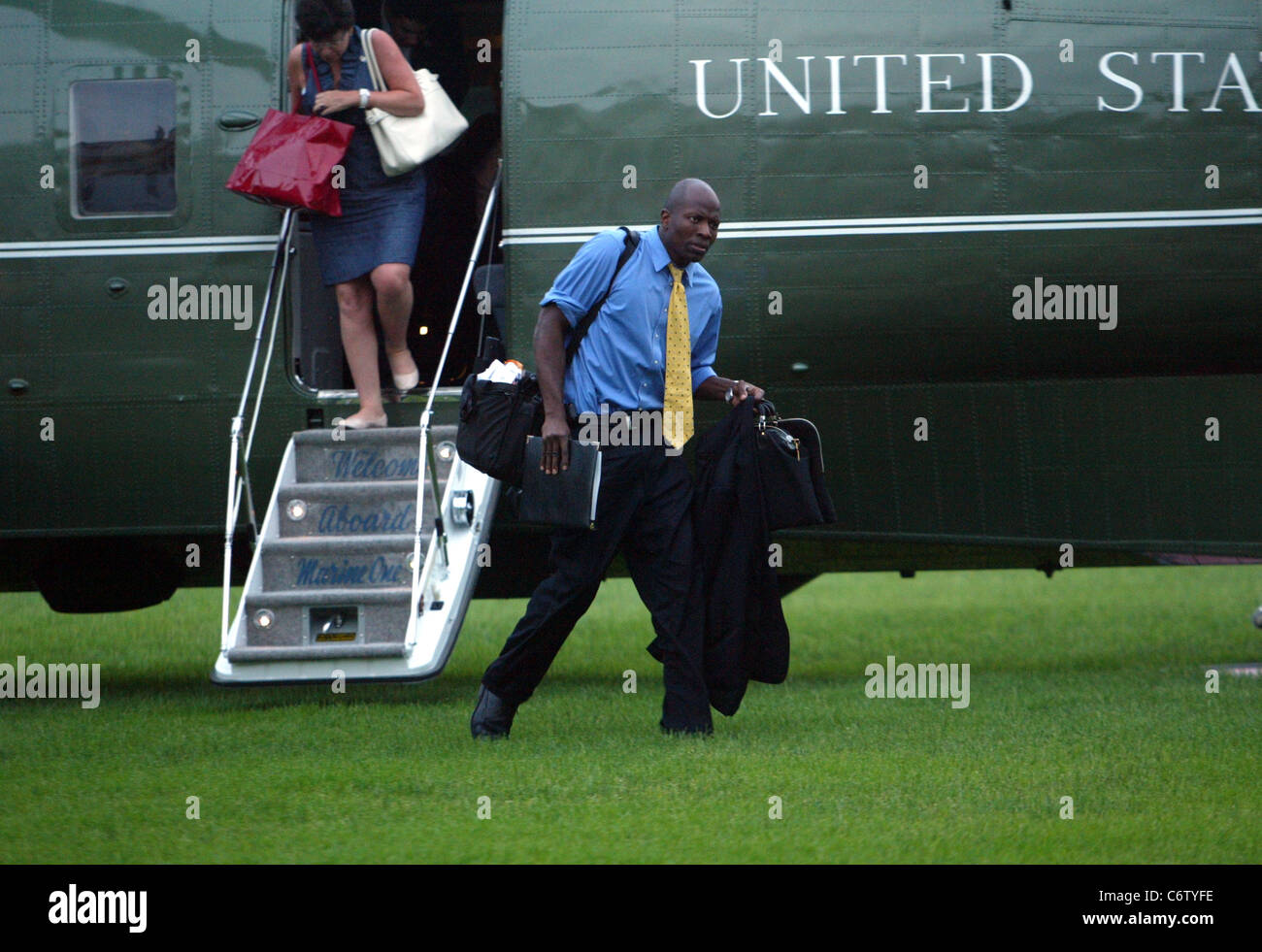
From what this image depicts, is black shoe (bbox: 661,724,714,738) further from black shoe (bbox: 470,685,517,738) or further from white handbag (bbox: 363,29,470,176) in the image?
white handbag (bbox: 363,29,470,176)

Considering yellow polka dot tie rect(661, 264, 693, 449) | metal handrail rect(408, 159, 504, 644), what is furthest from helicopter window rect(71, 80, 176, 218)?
yellow polka dot tie rect(661, 264, 693, 449)

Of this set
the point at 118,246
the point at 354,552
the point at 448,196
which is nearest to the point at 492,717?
the point at 354,552

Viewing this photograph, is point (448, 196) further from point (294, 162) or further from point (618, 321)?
point (618, 321)

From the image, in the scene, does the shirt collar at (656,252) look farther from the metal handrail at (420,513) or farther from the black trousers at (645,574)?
the metal handrail at (420,513)

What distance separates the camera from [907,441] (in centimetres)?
764

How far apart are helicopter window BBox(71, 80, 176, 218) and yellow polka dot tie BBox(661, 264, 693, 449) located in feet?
9.44

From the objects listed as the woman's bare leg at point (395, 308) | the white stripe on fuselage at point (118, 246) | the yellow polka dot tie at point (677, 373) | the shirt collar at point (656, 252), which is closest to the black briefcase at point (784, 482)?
the yellow polka dot tie at point (677, 373)

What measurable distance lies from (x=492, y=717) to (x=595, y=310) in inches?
58.9

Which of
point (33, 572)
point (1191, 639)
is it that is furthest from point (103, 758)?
point (1191, 639)

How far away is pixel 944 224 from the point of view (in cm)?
743

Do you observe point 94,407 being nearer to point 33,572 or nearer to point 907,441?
point 33,572

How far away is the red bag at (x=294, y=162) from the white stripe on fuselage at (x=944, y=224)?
0.82m

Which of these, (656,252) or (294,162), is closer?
(656,252)
